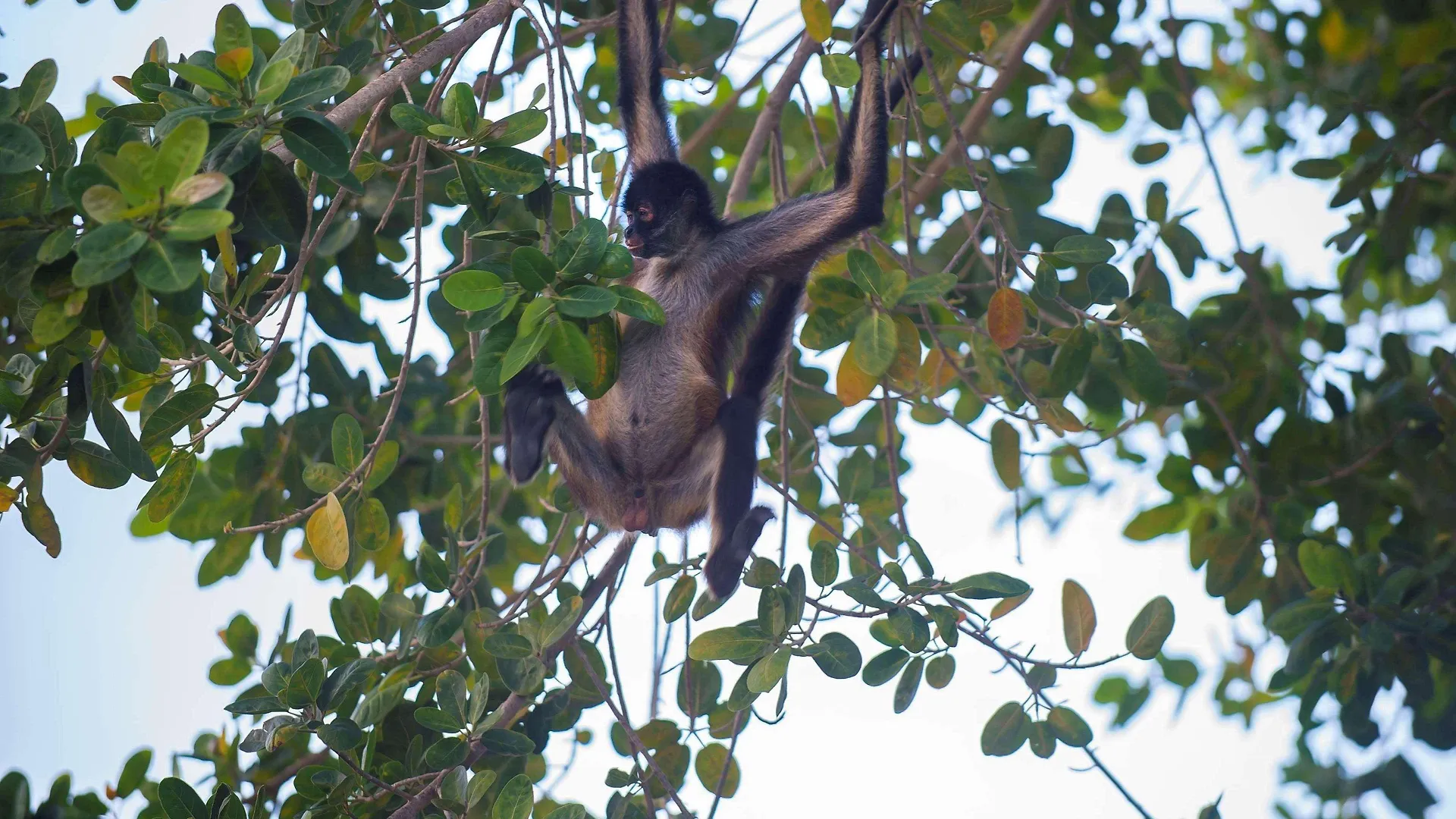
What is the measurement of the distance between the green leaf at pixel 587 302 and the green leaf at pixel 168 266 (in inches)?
25.7

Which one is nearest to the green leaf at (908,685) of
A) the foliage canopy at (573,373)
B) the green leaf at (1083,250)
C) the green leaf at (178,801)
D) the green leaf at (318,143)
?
the foliage canopy at (573,373)

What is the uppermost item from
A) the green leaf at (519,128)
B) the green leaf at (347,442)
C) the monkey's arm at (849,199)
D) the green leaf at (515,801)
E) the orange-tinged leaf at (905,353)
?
the monkey's arm at (849,199)

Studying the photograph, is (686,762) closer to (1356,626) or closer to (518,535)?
(518,535)

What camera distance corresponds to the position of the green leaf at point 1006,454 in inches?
150

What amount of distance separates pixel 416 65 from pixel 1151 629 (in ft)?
7.80

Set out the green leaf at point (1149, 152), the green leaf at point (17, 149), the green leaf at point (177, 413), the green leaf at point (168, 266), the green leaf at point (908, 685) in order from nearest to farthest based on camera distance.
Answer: the green leaf at point (168, 266) → the green leaf at point (17, 149) → the green leaf at point (177, 413) → the green leaf at point (908, 685) → the green leaf at point (1149, 152)

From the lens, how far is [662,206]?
144 inches

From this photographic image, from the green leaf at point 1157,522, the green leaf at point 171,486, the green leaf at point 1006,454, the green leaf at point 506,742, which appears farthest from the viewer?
the green leaf at point 1157,522

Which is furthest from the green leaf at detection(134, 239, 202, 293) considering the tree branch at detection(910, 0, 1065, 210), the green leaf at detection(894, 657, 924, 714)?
the tree branch at detection(910, 0, 1065, 210)

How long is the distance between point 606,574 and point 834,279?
1202 mm

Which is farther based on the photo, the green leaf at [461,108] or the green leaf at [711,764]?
the green leaf at [711,764]

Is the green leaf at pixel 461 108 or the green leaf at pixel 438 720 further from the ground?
the green leaf at pixel 461 108

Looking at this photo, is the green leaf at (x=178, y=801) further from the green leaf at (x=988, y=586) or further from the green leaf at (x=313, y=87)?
the green leaf at (x=988, y=586)

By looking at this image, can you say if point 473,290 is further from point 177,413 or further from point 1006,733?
point 1006,733
